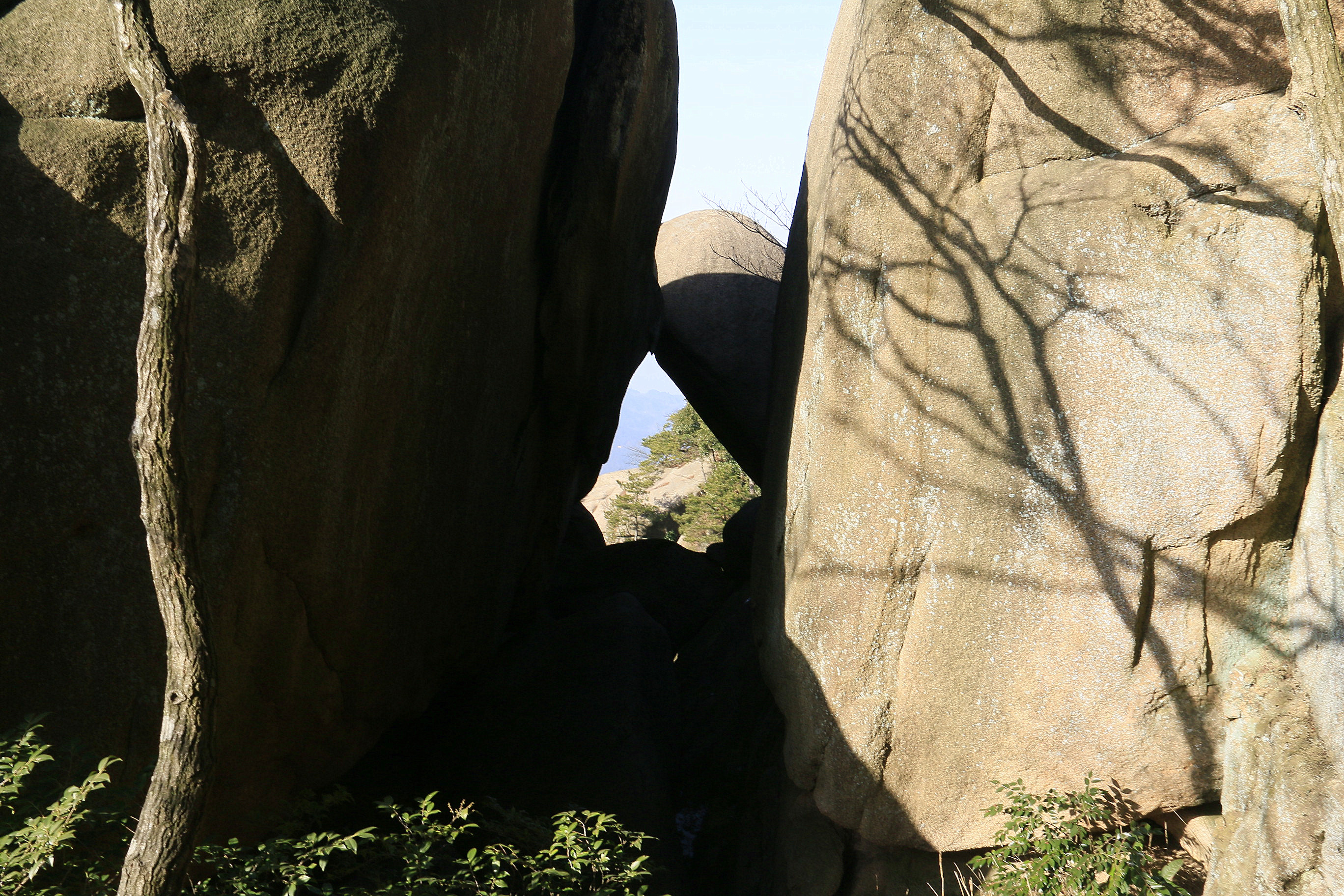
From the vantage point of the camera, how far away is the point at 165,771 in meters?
2.43

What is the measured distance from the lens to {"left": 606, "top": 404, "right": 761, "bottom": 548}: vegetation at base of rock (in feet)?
54.2

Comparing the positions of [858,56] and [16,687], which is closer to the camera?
[16,687]

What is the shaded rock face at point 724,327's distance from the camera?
955cm

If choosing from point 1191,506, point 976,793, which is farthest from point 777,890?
point 1191,506

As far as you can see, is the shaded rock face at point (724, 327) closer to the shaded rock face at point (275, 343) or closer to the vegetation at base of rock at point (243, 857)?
the shaded rock face at point (275, 343)

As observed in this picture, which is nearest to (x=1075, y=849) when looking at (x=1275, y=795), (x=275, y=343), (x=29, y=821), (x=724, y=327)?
(x=1275, y=795)

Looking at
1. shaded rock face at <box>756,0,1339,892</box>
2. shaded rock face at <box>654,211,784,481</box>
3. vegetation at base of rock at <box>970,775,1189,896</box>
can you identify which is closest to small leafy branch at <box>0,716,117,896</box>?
shaded rock face at <box>756,0,1339,892</box>

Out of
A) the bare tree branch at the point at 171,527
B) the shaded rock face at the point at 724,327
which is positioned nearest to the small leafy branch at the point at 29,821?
the bare tree branch at the point at 171,527

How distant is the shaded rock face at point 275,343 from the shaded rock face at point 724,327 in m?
4.23

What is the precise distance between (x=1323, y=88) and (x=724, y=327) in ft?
24.4

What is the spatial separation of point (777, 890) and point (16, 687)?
386 cm

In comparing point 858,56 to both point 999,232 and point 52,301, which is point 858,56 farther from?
point 52,301

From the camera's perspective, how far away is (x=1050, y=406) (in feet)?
12.8

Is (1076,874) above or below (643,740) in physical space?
below
